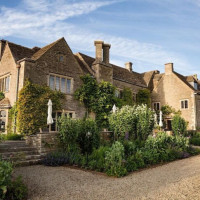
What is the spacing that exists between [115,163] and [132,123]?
5207 mm

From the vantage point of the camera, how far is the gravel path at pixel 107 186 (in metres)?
4.90

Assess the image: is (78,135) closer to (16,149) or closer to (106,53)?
(16,149)

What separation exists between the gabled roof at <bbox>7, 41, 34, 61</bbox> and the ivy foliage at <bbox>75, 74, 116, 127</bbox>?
17.0 feet

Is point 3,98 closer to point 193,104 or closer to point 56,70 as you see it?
point 56,70

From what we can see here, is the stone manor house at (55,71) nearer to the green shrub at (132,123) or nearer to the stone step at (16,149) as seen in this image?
the stone step at (16,149)

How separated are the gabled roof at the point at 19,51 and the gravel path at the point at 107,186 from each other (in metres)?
11.5

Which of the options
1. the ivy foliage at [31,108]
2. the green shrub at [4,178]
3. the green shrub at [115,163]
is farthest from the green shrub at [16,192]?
the ivy foliage at [31,108]

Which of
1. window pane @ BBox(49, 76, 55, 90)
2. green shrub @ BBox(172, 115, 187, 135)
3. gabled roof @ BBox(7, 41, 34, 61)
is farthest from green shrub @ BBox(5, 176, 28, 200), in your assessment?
green shrub @ BBox(172, 115, 187, 135)

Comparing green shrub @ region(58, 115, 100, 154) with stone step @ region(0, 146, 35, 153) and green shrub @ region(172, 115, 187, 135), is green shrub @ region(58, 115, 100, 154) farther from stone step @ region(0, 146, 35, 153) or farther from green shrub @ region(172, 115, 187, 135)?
green shrub @ region(172, 115, 187, 135)

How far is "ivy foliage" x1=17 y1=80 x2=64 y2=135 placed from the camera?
13930mm

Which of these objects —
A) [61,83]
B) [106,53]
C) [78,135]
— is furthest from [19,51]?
[78,135]

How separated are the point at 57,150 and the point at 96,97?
9309 millimetres

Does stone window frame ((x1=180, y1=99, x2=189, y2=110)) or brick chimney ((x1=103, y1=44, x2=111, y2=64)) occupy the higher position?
brick chimney ((x1=103, y1=44, x2=111, y2=64))

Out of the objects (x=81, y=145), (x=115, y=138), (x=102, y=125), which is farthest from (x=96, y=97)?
(x=81, y=145)
